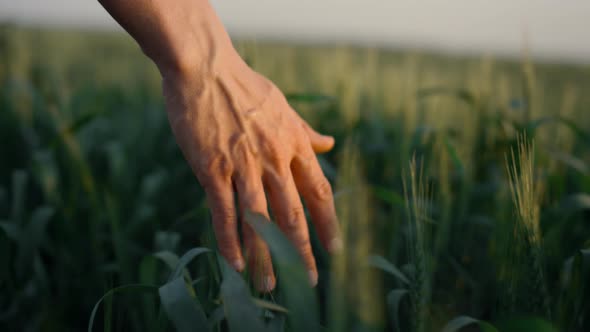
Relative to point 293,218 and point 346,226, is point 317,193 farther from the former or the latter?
point 346,226

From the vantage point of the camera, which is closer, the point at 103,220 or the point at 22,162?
the point at 103,220

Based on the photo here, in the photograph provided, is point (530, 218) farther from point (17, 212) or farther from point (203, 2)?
point (17, 212)

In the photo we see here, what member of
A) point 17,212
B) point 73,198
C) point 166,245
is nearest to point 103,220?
point 73,198

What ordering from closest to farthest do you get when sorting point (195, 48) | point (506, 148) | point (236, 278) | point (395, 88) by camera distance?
point (236, 278)
point (195, 48)
point (506, 148)
point (395, 88)

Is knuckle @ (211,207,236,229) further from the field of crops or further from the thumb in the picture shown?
the thumb

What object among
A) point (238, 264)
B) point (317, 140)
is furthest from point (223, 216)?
point (317, 140)

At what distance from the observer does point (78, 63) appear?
676cm

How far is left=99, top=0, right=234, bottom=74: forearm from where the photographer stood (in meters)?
0.75

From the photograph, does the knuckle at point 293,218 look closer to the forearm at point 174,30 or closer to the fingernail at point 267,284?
the fingernail at point 267,284

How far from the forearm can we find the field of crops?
0.97 feet

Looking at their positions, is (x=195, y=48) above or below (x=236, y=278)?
above

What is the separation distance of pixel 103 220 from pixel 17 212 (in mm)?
246

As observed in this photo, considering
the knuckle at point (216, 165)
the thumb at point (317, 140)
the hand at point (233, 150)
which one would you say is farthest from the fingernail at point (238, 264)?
the thumb at point (317, 140)

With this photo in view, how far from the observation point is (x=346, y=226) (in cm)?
49
